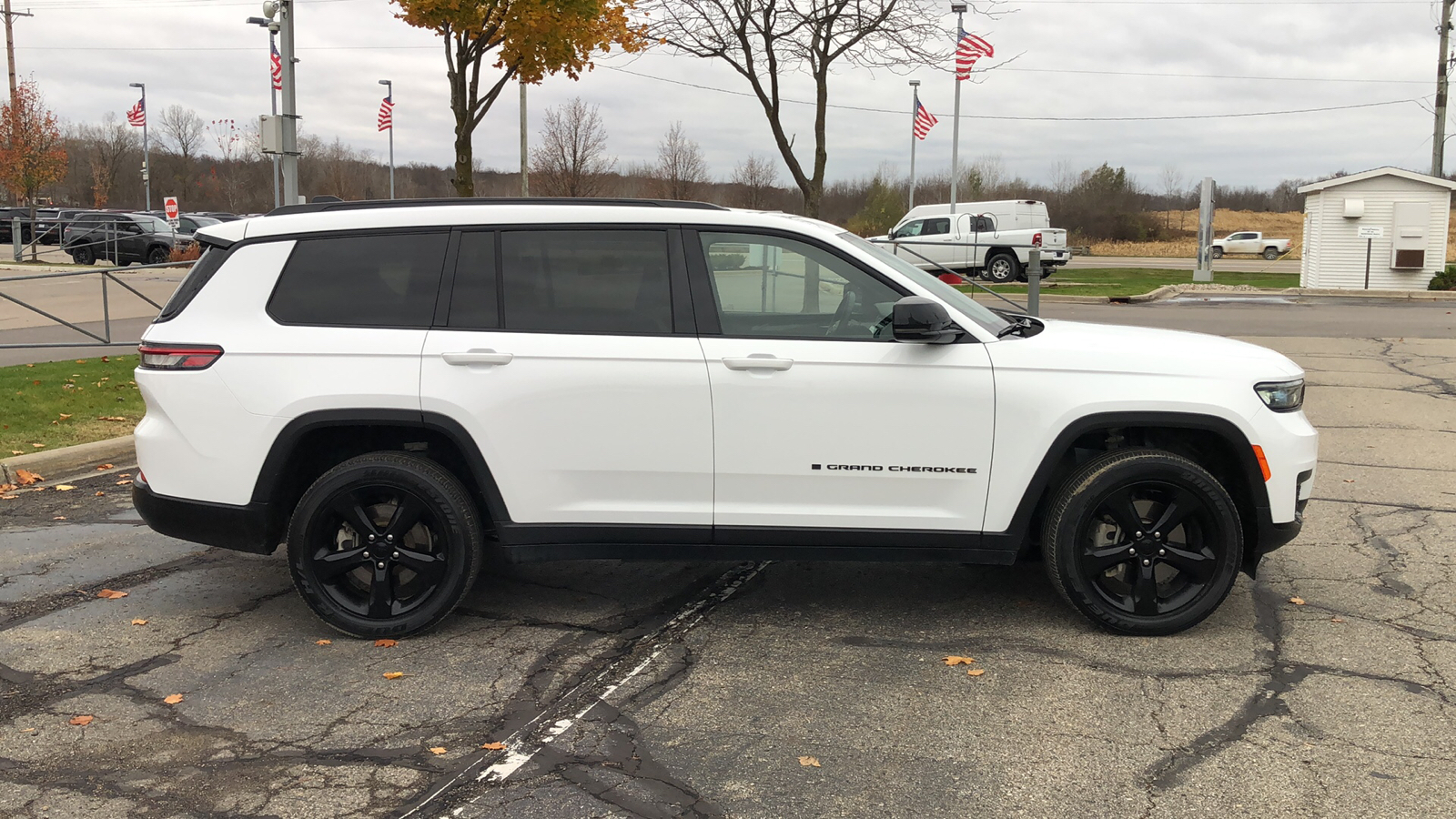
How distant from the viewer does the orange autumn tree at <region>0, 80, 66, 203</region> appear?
134 ft

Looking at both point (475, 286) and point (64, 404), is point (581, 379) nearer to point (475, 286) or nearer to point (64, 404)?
point (475, 286)

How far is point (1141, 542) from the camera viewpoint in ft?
15.5

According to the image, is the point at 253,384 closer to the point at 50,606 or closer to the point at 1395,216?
the point at 50,606

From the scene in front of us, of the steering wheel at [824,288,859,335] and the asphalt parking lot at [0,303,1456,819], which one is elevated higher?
the steering wheel at [824,288,859,335]

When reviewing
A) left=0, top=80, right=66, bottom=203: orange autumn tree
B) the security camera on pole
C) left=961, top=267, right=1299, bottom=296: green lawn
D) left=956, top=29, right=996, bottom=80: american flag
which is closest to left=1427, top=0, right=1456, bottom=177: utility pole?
left=961, top=267, right=1299, bottom=296: green lawn

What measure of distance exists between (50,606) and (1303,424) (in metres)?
5.60

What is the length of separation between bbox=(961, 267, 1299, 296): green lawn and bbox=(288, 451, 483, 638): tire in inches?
771

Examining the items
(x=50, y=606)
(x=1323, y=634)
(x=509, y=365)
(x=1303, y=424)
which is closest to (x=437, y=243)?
(x=509, y=365)

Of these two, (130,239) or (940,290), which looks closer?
(940,290)

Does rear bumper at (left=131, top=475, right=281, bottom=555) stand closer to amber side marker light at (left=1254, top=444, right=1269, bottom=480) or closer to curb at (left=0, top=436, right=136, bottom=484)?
curb at (left=0, top=436, right=136, bottom=484)

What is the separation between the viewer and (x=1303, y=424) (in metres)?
4.77

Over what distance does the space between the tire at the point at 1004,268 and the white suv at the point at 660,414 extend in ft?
85.5

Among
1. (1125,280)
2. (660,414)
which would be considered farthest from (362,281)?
(1125,280)

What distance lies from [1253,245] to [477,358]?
56731mm
